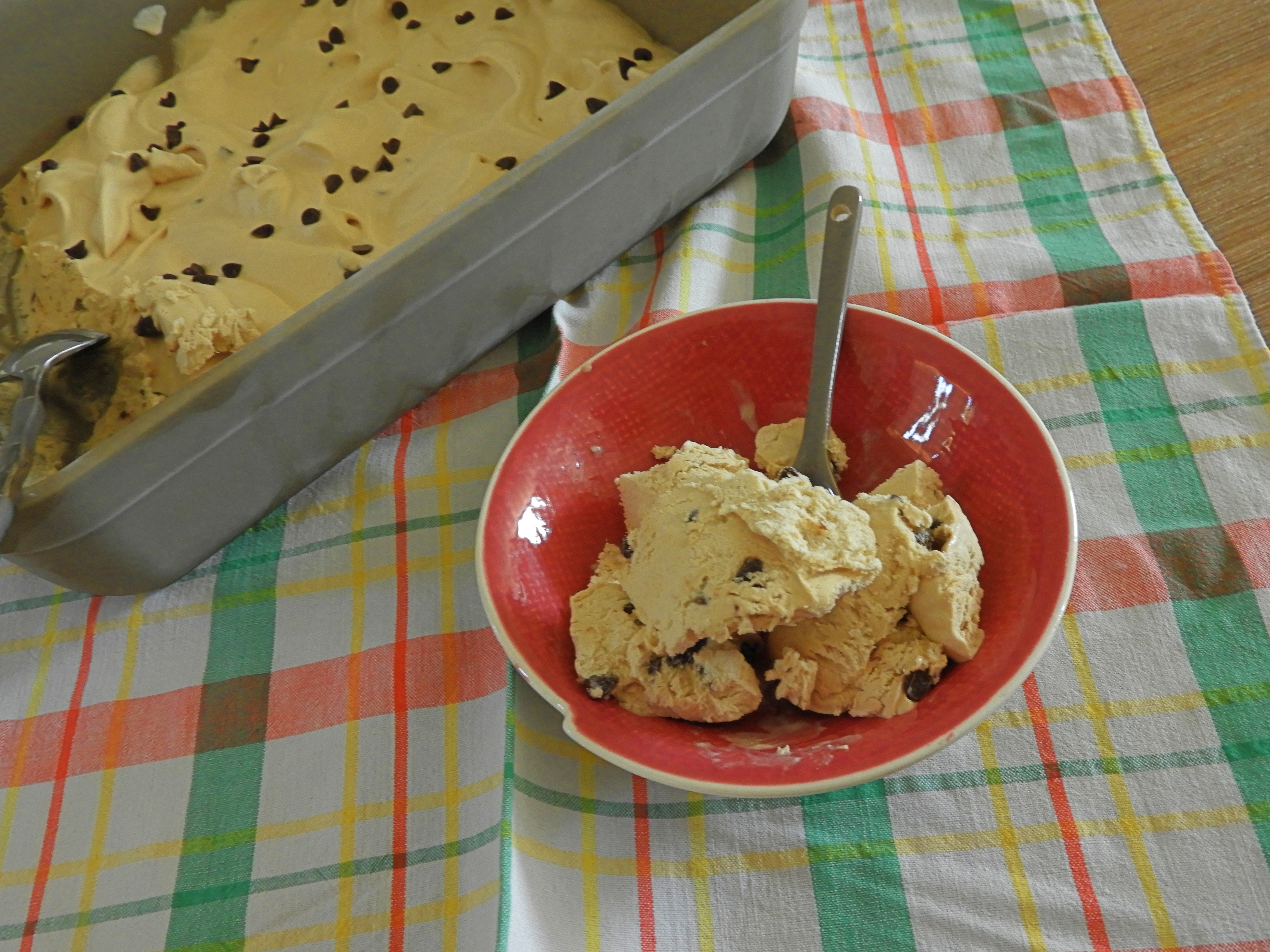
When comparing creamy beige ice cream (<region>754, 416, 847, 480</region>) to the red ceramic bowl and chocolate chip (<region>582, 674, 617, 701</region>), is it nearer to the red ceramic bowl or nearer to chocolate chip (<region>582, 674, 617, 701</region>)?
the red ceramic bowl

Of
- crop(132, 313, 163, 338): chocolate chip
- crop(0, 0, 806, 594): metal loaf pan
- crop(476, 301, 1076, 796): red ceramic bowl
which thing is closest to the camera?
crop(476, 301, 1076, 796): red ceramic bowl

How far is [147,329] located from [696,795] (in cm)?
65

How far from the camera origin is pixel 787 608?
0.65 meters

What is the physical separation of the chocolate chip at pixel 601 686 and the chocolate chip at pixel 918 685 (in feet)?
0.69

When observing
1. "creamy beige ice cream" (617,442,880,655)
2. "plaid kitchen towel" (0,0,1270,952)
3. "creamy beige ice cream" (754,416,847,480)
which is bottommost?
"plaid kitchen towel" (0,0,1270,952)

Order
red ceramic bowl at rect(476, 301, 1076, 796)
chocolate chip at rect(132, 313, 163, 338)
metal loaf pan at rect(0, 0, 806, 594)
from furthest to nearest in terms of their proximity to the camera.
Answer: chocolate chip at rect(132, 313, 163, 338) < metal loaf pan at rect(0, 0, 806, 594) < red ceramic bowl at rect(476, 301, 1076, 796)

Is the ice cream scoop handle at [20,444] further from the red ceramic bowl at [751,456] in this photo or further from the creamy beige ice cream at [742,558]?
the creamy beige ice cream at [742,558]

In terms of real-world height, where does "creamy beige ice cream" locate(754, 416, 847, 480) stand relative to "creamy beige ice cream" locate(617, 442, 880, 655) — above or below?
below

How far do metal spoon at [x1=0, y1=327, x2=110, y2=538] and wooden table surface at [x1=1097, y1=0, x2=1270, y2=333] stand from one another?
1110 millimetres

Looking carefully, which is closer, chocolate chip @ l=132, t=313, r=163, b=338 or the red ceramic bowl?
the red ceramic bowl

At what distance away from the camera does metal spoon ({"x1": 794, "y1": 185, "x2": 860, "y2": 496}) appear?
81cm

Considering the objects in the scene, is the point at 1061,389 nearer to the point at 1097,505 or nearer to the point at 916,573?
the point at 1097,505

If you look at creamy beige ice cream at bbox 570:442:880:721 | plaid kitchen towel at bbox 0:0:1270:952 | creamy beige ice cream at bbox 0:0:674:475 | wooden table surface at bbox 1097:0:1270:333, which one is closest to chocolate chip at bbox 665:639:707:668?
creamy beige ice cream at bbox 570:442:880:721

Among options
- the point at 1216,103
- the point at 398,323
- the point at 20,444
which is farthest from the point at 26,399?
the point at 1216,103
